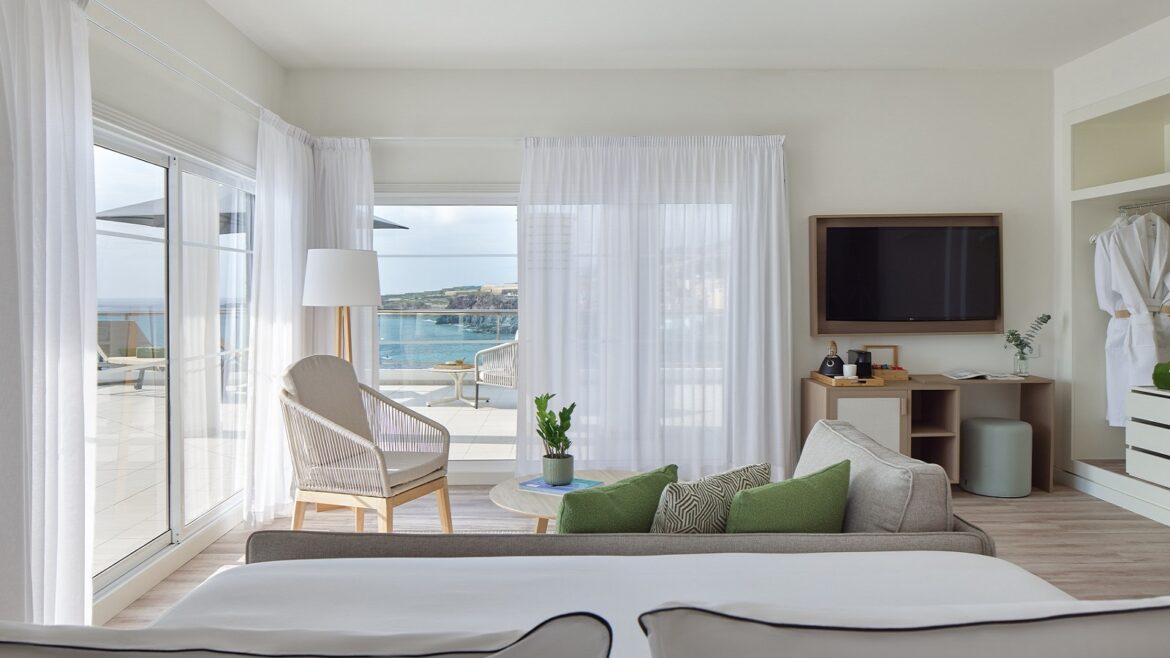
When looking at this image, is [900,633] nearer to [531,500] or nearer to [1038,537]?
[531,500]

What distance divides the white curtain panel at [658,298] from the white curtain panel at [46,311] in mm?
2718

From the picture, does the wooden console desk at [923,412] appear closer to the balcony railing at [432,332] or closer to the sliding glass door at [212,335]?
the balcony railing at [432,332]

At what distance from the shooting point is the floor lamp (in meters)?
3.99

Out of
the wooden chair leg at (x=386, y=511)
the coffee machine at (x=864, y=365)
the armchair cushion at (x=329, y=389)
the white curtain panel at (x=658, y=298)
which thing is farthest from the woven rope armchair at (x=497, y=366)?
the coffee machine at (x=864, y=365)

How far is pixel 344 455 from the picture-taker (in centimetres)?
347

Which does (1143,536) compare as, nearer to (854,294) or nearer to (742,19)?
(854,294)

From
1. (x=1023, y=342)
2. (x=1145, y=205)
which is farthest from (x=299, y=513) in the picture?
(x=1145, y=205)

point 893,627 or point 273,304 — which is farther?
point 273,304

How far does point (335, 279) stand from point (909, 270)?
365 cm

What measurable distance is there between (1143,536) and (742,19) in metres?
3.47

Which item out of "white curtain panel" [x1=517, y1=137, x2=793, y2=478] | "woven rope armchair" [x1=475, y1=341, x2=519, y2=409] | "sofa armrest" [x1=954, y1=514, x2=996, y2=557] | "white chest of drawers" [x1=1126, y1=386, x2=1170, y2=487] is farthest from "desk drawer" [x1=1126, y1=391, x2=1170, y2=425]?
"woven rope armchair" [x1=475, y1=341, x2=519, y2=409]

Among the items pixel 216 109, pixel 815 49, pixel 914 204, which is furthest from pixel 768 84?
pixel 216 109

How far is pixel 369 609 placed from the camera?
132 cm

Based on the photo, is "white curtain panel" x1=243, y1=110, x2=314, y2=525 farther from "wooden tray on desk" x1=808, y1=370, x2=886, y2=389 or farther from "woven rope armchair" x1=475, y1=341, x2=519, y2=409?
"wooden tray on desk" x1=808, y1=370, x2=886, y2=389
